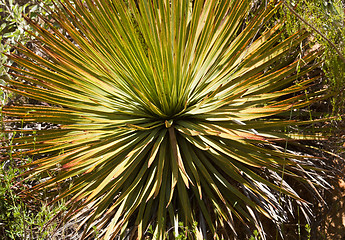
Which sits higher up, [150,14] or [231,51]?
[150,14]

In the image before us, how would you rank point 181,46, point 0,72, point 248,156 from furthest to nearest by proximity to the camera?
point 0,72 < point 181,46 < point 248,156

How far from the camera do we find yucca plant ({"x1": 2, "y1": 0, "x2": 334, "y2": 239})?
230cm

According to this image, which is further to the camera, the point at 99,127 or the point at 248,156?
the point at 99,127

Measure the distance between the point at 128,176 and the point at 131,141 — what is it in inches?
9.1

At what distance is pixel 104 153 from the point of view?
2.40 m

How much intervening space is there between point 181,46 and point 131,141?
70 centimetres

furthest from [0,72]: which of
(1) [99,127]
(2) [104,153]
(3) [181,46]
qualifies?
(3) [181,46]

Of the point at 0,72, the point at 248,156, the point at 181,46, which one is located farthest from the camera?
the point at 0,72

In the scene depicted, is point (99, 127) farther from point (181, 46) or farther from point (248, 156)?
point (248, 156)

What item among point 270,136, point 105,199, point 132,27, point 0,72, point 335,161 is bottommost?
point 105,199

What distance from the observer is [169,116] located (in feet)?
8.32

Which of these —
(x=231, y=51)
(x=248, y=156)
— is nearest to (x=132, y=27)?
(x=231, y=51)

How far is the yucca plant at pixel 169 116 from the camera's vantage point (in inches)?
90.5

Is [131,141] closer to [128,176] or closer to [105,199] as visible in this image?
[128,176]
